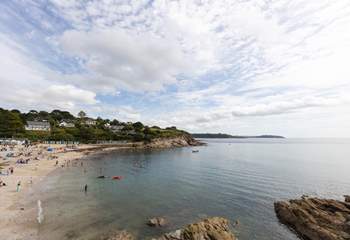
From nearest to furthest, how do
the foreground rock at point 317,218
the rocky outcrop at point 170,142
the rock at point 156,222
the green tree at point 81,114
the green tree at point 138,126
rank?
the foreground rock at point 317,218 < the rock at point 156,222 < the rocky outcrop at point 170,142 < the green tree at point 138,126 < the green tree at point 81,114

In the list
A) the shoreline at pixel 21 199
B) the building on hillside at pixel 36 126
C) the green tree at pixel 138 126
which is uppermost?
the green tree at pixel 138 126

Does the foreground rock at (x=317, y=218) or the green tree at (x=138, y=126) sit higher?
the green tree at (x=138, y=126)

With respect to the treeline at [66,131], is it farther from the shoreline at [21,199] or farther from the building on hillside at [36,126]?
the shoreline at [21,199]

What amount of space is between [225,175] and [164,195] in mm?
22618

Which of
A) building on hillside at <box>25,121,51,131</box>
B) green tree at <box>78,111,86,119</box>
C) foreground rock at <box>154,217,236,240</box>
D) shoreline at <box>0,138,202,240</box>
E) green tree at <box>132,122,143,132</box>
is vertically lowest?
shoreline at <box>0,138,202,240</box>

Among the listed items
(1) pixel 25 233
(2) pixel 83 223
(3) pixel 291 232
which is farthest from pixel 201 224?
(1) pixel 25 233

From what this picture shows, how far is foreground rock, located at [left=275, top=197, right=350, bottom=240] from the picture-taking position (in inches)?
789

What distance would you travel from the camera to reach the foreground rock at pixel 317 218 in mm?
20047

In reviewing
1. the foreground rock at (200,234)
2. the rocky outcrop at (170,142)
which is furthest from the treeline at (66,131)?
the foreground rock at (200,234)

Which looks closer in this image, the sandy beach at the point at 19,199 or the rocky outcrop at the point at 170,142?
the sandy beach at the point at 19,199

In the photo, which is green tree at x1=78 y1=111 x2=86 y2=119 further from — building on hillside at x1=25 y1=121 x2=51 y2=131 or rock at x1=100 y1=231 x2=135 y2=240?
rock at x1=100 y1=231 x2=135 y2=240

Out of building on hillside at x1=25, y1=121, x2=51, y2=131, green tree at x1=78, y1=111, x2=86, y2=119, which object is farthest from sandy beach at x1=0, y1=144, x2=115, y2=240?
green tree at x1=78, y1=111, x2=86, y2=119

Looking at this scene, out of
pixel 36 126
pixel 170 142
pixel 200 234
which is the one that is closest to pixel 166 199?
pixel 200 234

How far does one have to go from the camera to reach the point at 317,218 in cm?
2295
